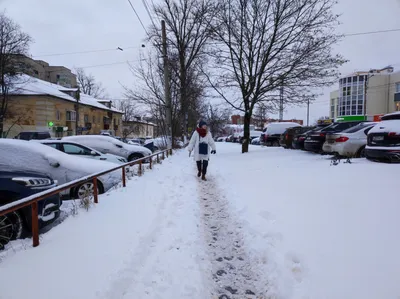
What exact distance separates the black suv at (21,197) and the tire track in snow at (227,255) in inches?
97.6

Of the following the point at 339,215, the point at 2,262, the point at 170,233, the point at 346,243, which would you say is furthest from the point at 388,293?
the point at 2,262

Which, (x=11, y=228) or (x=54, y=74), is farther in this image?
(x=54, y=74)

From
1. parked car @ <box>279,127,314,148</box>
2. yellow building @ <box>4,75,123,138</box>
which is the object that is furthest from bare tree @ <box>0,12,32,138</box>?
parked car @ <box>279,127,314,148</box>

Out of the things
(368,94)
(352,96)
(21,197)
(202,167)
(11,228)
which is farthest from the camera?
(352,96)

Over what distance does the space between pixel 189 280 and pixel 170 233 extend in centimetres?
112

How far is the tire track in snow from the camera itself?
2.54 m

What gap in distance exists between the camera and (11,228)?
10.9 ft

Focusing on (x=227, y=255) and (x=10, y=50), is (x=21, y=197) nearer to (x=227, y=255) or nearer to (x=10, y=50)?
(x=227, y=255)

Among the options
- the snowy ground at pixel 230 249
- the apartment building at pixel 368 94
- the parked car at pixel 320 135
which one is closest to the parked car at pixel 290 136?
the parked car at pixel 320 135

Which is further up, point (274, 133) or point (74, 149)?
point (274, 133)

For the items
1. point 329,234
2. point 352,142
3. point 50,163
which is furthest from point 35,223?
point 352,142

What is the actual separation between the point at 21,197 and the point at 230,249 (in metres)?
3.15

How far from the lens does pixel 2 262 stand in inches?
104

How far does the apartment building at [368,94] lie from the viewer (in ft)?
145
